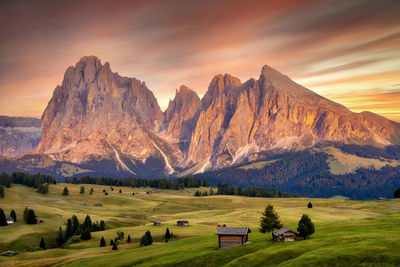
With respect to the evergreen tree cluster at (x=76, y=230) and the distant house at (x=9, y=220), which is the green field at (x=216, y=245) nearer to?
the distant house at (x=9, y=220)

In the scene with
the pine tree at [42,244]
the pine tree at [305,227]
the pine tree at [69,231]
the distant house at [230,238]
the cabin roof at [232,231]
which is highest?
the pine tree at [305,227]

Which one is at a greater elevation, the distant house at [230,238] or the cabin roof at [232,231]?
the cabin roof at [232,231]

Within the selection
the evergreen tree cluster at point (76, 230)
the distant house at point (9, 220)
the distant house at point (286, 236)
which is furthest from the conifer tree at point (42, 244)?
the distant house at point (286, 236)

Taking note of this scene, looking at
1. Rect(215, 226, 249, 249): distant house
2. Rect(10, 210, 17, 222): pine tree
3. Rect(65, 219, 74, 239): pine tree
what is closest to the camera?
Rect(215, 226, 249, 249): distant house

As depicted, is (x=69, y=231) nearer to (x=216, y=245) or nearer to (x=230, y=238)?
(x=216, y=245)

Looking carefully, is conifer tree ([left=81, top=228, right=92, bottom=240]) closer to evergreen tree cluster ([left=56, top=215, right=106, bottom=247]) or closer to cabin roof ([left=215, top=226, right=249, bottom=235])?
evergreen tree cluster ([left=56, top=215, right=106, bottom=247])

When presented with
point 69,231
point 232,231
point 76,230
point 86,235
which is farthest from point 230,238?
point 69,231

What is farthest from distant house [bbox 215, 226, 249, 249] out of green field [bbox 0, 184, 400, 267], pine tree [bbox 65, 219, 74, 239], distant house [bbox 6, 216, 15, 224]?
distant house [bbox 6, 216, 15, 224]

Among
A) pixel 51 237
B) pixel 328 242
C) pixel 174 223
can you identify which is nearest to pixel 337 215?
pixel 174 223

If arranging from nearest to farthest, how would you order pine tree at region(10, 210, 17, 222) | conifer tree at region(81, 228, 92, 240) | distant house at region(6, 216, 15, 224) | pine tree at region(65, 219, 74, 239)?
1. conifer tree at region(81, 228, 92, 240)
2. pine tree at region(65, 219, 74, 239)
3. distant house at region(6, 216, 15, 224)
4. pine tree at region(10, 210, 17, 222)

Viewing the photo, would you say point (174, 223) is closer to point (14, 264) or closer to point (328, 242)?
point (14, 264)

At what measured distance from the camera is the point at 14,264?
8488 centimetres

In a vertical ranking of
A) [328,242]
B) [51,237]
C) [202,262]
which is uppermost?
[328,242]

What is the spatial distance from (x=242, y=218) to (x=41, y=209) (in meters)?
91.0
